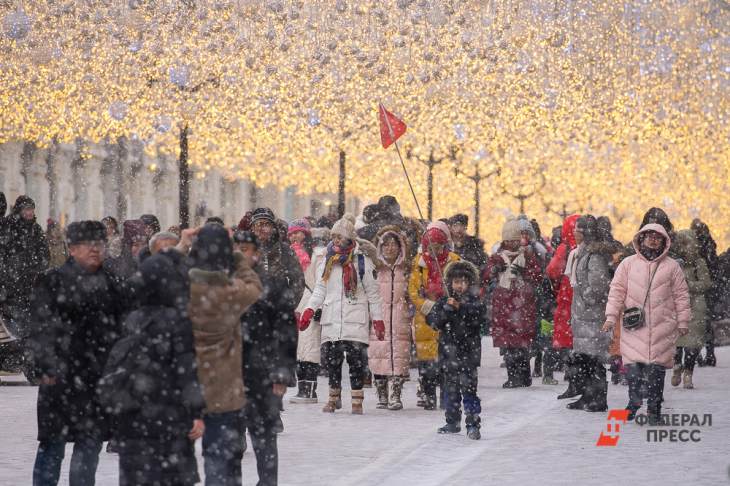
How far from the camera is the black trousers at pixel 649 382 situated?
12562 mm

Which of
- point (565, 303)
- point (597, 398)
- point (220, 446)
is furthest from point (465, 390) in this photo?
point (220, 446)

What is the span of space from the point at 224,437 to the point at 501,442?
4.24m

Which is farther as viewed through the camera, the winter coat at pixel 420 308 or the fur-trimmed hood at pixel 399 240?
the winter coat at pixel 420 308

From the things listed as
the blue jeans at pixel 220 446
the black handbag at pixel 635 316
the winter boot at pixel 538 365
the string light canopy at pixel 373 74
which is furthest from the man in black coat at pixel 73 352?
the winter boot at pixel 538 365

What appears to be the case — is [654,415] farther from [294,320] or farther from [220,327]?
[220,327]

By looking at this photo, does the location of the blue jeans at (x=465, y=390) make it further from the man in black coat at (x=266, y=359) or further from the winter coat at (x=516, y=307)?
the winter coat at (x=516, y=307)

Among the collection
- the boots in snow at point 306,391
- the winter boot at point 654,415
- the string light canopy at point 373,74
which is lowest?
the winter boot at point 654,415

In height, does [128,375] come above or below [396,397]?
above

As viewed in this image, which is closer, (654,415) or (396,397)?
(654,415)

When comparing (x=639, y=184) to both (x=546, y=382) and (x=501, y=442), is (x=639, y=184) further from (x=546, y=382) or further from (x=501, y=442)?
(x=501, y=442)

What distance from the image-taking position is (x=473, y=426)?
38.6ft

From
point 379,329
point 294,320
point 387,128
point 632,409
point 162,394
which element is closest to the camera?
point 162,394

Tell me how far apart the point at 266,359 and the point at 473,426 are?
12.3ft

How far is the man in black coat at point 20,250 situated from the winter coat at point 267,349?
25.7 feet
